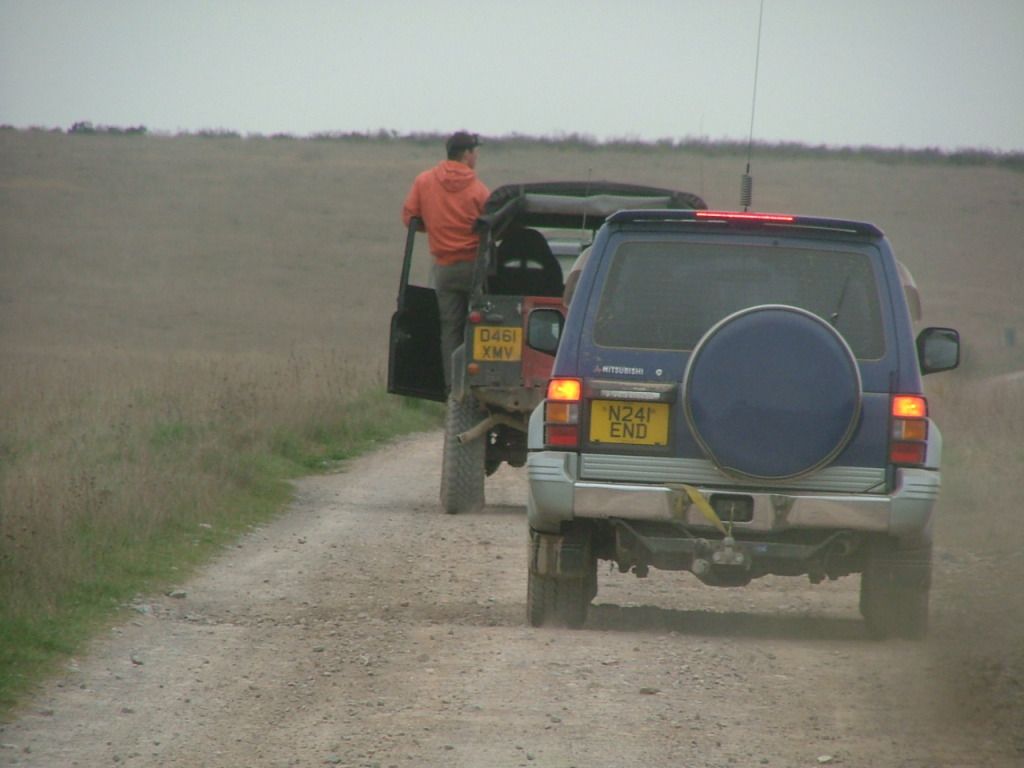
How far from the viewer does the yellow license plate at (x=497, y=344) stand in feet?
39.5

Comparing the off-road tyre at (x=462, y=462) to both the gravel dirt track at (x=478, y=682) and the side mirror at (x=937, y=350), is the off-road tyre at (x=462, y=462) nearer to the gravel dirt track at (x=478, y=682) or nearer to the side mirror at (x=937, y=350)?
the gravel dirt track at (x=478, y=682)

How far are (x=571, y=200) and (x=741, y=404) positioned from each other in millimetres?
5569

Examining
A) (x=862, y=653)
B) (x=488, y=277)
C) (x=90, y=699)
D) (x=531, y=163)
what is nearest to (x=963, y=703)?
(x=862, y=653)

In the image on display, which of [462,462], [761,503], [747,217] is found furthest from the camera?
[462,462]

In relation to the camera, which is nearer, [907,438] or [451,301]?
[907,438]

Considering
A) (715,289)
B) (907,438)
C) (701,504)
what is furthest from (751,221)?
(701,504)

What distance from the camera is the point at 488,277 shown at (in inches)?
496

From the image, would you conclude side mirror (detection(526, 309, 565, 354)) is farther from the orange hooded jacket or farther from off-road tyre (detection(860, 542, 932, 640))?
the orange hooded jacket

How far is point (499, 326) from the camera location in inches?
475

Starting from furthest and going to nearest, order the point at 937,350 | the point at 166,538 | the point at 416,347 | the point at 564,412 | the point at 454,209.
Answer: the point at 416,347 < the point at 454,209 < the point at 166,538 < the point at 937,350 < the point at 564,412

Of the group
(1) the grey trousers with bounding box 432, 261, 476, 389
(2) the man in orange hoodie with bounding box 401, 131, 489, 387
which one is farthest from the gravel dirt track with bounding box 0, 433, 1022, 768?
(2) the man in orange hoodie with bounding box 401, 131, 489, 387

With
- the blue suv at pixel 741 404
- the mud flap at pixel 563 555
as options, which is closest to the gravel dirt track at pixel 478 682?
the mud flap at pixel 563 555

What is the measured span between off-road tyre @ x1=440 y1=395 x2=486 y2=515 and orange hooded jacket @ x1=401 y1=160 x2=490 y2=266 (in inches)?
43.2

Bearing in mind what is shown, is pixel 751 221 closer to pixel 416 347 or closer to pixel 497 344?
pixel 497 344
